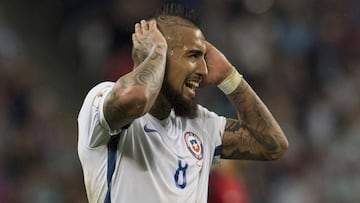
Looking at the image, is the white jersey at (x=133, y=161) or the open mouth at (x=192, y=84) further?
the open mouth at (x=192, y=84)

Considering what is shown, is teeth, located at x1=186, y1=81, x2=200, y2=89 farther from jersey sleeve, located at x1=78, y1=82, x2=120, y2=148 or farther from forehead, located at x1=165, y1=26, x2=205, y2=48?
jersey sleeve, located at x1=78, y1=82, x2=120, y2=148

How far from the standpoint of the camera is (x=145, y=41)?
14.0ft

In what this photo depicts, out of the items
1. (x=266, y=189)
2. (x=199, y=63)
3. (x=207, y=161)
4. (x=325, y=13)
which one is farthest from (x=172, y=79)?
(x=325, y=13)

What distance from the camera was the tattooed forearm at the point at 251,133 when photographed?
15.9ft

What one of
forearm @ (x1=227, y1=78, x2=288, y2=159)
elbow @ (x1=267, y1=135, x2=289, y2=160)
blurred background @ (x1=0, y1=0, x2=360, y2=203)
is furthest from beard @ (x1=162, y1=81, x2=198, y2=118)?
blurred background @ (x1=0, y1=0, x2=360, y2=203)

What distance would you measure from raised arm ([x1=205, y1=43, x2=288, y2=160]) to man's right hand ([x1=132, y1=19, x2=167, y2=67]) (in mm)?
566

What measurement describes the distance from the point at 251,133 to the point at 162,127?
0.62 m

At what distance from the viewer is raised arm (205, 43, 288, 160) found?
15.9 ft

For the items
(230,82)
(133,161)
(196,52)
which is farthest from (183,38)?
(133,161)

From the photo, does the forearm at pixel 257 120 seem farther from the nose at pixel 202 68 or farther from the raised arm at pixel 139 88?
the raised arm at pixel 139 88

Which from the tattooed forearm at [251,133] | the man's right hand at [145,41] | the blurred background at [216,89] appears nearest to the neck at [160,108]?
the man's right hand at [145,41]

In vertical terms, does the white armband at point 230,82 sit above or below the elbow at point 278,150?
above

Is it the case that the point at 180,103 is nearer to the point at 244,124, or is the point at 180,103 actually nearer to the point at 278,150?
the point at 244,124

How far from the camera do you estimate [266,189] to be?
9.66m
